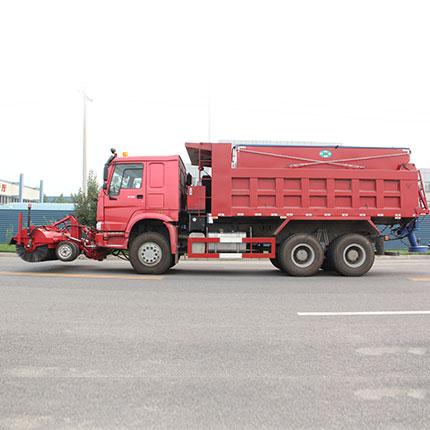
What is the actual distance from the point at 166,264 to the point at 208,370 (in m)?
5.73

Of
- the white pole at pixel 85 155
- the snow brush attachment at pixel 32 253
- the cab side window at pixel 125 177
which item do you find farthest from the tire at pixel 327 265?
A: the white pole at pixel 85 155

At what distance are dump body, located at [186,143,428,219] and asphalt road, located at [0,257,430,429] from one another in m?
2.96

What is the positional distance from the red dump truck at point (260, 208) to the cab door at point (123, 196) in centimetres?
2

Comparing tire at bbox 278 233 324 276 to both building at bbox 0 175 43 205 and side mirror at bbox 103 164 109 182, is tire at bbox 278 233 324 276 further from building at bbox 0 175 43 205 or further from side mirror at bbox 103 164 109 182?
building at bbox 0 175 43 205

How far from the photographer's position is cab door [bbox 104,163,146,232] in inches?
346

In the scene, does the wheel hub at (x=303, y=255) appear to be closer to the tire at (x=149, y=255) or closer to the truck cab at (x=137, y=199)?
the truck cab at (x=137, y=199)

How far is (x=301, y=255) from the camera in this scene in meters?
8.53

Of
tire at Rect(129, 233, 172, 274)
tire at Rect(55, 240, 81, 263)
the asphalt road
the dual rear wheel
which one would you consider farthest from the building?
the asphalt road

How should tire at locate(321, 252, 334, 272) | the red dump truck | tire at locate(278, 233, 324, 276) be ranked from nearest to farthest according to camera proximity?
1. tire at locate(278, 233, 324, 276)
2. the red dump truck
3. tire at locate(321, 252, 334, 272)

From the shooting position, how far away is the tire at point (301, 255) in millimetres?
8469

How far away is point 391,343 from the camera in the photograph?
3633mm

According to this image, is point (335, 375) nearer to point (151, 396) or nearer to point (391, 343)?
point (391, 343)

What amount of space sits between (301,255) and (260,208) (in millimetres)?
1492

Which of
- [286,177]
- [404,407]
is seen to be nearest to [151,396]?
[404,407]
